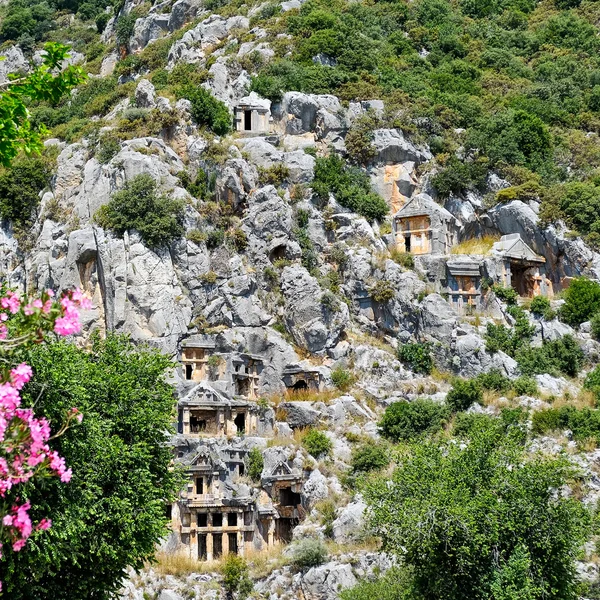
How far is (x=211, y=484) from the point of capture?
46.1 meters

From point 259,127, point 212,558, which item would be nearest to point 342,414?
point 212,558

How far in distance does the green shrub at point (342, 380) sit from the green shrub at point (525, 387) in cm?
961

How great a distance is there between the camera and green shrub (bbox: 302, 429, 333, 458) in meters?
46.6

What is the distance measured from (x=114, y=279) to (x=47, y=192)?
13.0m

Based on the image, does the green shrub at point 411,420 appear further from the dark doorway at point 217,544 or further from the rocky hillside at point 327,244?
the dark doorway at point 217,544

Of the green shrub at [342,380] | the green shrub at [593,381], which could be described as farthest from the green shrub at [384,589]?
the green shrub at [593,381]

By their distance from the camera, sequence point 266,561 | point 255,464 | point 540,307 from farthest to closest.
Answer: point 540,307
point 255,464
point 266,561

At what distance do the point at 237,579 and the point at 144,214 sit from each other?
2362cm

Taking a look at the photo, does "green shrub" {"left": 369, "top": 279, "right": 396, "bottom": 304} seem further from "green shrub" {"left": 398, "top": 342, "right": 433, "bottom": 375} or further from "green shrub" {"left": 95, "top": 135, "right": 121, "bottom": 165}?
"green shrub" {"left": 95, "top": 135, "right": 121, "bottom": 165}

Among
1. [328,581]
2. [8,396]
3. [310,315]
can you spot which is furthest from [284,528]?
[8,396]

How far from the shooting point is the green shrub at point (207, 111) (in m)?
61.7

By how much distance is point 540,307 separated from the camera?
178 ft

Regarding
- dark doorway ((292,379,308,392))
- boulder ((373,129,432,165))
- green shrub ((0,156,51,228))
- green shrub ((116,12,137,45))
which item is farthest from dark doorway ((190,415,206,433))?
green shrub ((116,12,137,45))

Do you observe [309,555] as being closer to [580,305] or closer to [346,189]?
[580,305]
